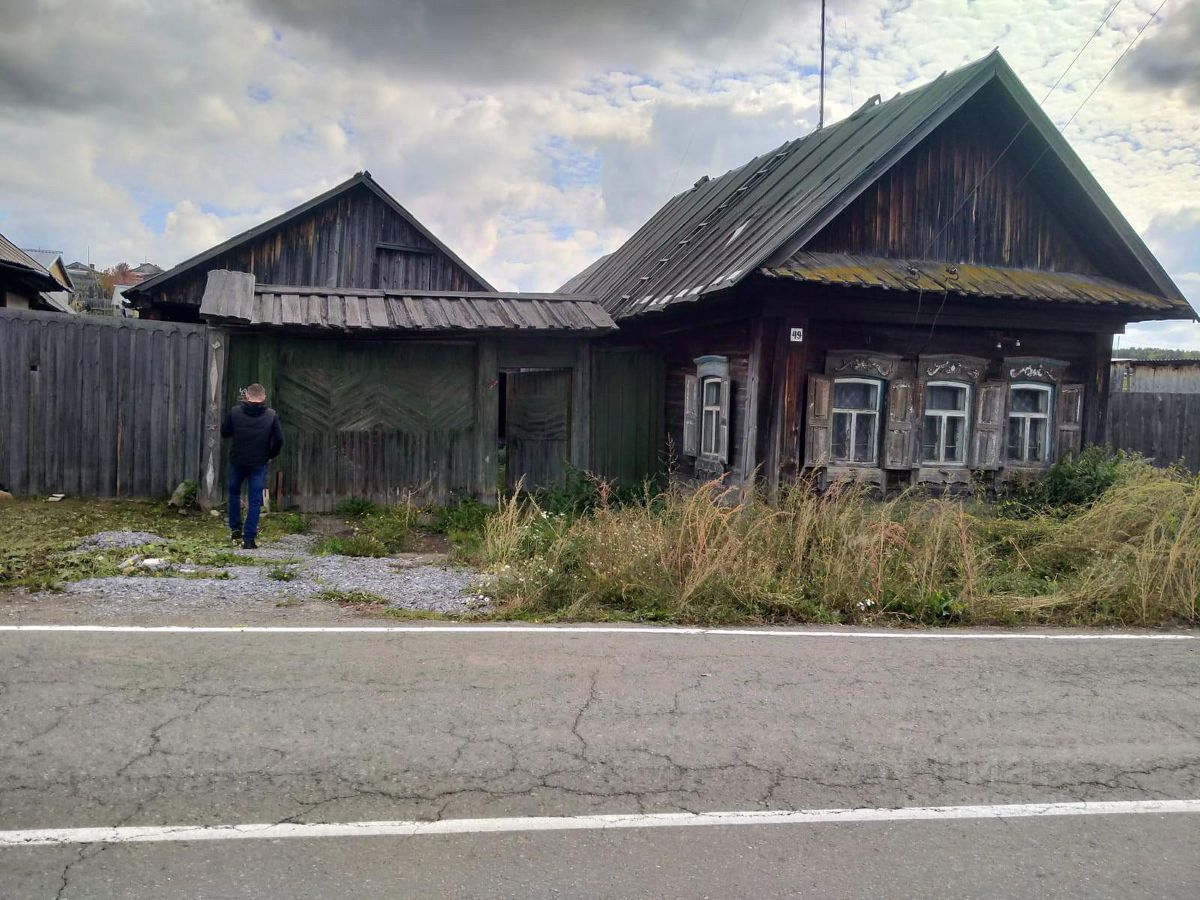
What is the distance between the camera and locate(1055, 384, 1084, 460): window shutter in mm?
13031

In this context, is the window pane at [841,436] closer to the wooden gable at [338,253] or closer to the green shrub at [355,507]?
the green shrub at [355,507]

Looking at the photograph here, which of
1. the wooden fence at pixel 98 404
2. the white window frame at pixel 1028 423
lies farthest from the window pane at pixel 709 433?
the wooden fence at pixel 98 404

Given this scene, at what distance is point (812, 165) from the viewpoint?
558 inches

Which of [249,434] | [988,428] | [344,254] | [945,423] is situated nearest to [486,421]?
[249,434]

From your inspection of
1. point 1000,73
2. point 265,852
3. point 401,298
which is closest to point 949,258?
point 1000,73

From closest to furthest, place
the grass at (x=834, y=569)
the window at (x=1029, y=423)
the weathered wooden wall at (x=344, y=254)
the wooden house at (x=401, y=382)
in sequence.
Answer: the grass at (x=834, y=569) < the wooden house at (x=401, y=382) < the window at (x=1029, y=423) < the weathered wooden wall at (x=344, y=254)

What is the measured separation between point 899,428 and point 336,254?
1295 cm

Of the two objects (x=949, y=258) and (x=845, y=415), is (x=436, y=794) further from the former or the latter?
(x=949, y=258)

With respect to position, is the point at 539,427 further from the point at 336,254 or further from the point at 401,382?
the point at 336,254

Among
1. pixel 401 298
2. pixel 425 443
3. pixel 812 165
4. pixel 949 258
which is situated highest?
pixel 812 165

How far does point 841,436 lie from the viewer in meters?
12.0

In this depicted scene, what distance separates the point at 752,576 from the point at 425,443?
19.9 ft

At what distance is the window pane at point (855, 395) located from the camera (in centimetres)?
1201

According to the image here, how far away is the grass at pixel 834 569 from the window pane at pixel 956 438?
2920 mm
